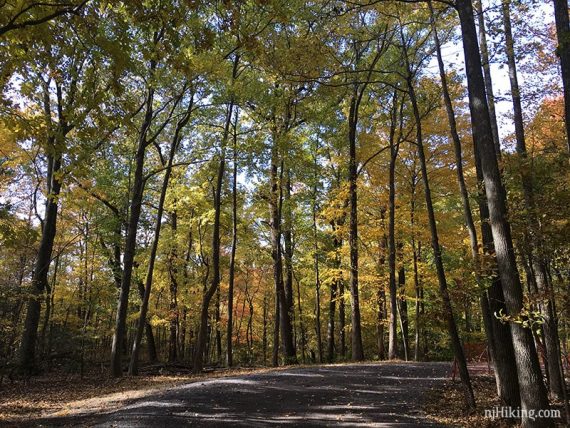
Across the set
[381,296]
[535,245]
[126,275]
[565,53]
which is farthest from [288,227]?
[535,245]

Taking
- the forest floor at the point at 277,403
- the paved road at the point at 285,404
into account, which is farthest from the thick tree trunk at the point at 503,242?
the paved road at the point at 285,404

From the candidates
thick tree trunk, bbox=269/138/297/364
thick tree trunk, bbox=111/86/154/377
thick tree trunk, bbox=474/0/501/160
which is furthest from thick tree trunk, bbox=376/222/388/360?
thick tree trunk, bbox=111/86/154/377

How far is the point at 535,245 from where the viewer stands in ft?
20.5

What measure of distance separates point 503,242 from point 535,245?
70 cm

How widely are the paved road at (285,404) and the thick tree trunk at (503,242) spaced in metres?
1.69

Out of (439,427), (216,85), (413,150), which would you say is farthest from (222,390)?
(413,150)

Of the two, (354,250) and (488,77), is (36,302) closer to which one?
(354,250)

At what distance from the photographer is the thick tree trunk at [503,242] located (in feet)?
18.6

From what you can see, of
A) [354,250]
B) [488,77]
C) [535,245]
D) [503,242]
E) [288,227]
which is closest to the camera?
[503,242]

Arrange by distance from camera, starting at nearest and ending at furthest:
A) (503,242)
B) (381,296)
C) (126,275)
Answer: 1. (503,242)
2. (126,275)
3. (381,296)

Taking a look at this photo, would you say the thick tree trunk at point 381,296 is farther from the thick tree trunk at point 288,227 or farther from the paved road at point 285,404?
the paved road at point 285,404

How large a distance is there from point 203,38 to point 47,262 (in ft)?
41.1

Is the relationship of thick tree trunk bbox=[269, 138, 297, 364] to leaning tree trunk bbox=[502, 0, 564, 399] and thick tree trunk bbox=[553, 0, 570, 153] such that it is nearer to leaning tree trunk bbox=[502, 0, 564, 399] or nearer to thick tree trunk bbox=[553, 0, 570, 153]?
leaning tree trunk bbox=[502, 0, 564, 399]

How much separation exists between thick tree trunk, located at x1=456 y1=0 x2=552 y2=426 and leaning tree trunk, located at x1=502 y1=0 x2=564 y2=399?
395 mm
